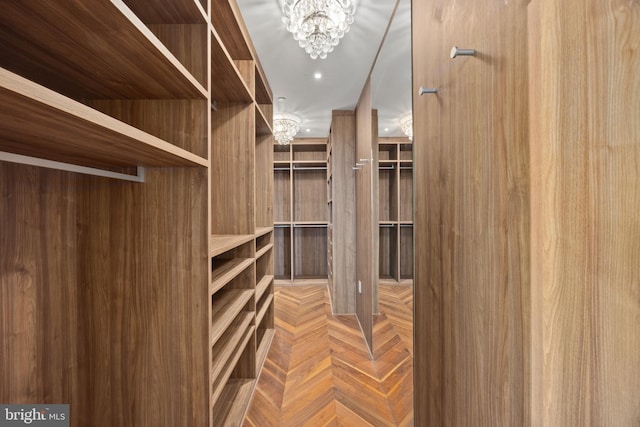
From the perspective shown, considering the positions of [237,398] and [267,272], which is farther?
[267,272]

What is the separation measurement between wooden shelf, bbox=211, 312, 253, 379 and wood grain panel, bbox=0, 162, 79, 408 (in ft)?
1.52

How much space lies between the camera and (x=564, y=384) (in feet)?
1.32

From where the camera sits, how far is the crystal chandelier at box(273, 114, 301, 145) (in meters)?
2.96

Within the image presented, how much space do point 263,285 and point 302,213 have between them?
2104 mm

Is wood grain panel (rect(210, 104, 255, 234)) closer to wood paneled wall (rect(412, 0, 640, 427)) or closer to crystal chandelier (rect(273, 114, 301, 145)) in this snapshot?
crystal chandelier (rect(273, 114, 301, 145))

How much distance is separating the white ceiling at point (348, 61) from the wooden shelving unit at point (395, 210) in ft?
0.45

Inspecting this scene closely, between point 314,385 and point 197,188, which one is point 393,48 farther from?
point 314,385

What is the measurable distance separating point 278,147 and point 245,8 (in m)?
2.55

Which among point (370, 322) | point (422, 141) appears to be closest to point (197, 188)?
point (422, 141)

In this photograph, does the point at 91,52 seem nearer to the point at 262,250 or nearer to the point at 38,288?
the point at 38,288

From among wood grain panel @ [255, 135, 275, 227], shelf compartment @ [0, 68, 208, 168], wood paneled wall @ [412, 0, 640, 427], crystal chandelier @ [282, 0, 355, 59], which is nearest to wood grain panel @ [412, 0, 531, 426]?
wood paneled wall @ [412, 0, 640, 427]

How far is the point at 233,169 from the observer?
5.94 feet

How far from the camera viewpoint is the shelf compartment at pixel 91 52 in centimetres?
63

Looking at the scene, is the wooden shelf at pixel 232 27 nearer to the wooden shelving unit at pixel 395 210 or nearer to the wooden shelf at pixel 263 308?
the wooden shelving unit at pixel 395 210
